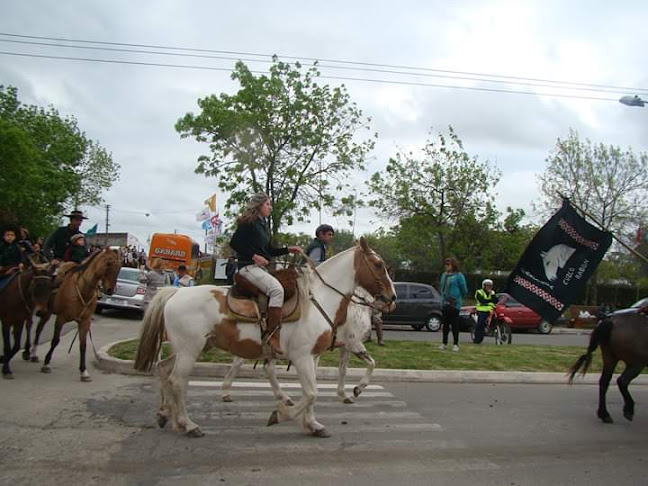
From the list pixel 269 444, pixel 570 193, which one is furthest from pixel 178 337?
pixel 570 193

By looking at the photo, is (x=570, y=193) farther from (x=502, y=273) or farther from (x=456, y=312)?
(x=456, y=312)

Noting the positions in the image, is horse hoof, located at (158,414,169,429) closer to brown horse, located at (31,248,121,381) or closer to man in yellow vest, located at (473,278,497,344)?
brown horse, located at (31,248,121,381)

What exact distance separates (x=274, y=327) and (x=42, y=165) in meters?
41.5

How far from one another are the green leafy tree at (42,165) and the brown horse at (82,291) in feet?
87.4

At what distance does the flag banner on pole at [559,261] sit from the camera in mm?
7453

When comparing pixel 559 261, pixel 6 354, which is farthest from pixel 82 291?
pixel 559 261

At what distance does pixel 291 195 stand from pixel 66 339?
14.4 meters

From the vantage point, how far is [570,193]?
3678cm

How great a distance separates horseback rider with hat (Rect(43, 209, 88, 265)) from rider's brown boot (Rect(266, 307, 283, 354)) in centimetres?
517

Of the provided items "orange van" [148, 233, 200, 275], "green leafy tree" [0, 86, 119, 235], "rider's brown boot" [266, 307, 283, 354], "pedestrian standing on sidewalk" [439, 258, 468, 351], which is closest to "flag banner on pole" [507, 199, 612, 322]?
"rider's brown boot" [266, 307, 283, 354]

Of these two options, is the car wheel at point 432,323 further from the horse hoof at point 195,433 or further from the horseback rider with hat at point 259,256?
the horse hoof at point 195,433

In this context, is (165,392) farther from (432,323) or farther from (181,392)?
(432,323)

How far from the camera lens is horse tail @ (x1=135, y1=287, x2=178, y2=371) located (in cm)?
599

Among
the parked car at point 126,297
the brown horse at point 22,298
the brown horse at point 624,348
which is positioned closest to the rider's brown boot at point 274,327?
the brown horse at point 22,298
